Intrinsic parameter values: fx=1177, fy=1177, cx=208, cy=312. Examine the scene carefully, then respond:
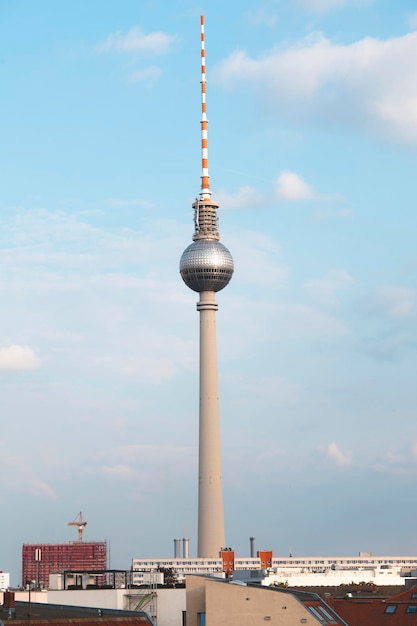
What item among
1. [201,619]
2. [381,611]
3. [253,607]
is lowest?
[201,619]

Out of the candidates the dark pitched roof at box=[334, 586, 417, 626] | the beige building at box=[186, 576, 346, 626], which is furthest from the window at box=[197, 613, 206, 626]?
the dark pitched roof at box=[334, 586, 417, 626]

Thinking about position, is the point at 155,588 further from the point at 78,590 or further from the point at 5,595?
the point at 5,595

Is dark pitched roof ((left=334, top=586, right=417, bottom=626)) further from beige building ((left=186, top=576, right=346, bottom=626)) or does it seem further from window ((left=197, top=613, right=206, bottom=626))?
window ((left=197, top=613, right=206, bottom=626))

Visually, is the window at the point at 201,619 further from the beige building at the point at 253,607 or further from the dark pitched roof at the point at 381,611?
the dark pitched roof at the point at 381,611

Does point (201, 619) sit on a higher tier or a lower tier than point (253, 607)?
lower

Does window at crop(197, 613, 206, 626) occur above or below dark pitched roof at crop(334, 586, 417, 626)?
below

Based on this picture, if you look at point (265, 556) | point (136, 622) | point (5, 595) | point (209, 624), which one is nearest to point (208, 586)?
point (209, 624)

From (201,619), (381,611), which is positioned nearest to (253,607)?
(201,619)

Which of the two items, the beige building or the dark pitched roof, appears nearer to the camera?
the beige building

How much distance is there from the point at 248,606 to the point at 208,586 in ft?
9.51

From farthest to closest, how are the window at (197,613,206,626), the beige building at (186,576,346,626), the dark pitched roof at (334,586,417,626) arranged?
the dark pitched roof at (334,586,417,626) → the window at (197,613,206,626) → the beige building at (186,576,346,626)

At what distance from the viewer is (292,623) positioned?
245ft

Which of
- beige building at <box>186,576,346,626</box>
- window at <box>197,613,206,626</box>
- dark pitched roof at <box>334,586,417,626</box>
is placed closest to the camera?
beige building at <box>186,576,346,626</box>

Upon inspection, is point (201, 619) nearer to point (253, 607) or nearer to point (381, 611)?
point (253, 607)
